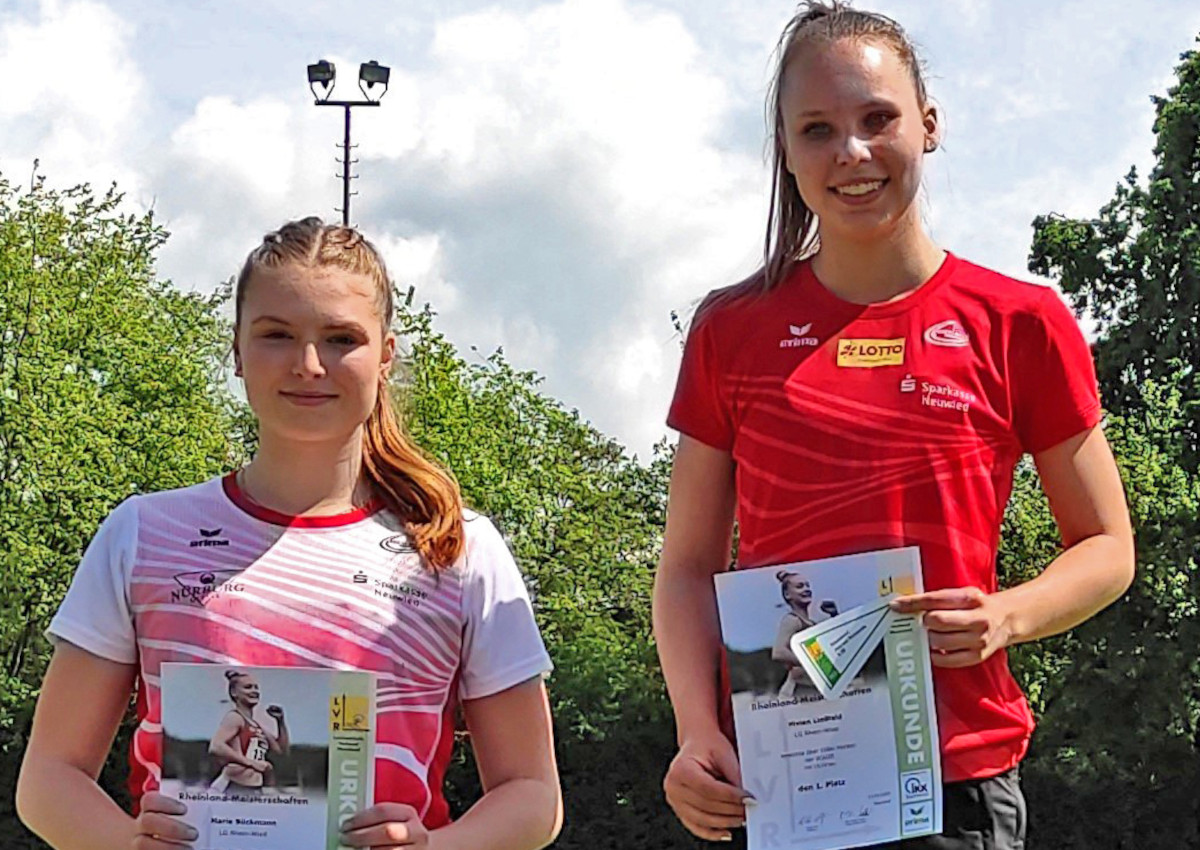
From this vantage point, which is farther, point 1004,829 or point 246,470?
point 246,470

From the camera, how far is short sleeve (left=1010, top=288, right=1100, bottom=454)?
314 cm

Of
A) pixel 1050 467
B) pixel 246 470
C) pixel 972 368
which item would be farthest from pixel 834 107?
pixel 246 470

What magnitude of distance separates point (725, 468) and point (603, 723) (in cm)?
1696

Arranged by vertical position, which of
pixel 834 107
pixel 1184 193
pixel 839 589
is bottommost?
pixel 839 589

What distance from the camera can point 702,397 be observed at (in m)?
3.30

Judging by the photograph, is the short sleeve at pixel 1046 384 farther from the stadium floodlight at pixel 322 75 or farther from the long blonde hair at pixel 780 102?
the stadium floodlight at pixel 322 75

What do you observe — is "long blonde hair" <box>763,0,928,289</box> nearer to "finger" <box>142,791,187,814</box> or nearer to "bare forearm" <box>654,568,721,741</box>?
"bare forearm" <box>654,568,721,741</box>

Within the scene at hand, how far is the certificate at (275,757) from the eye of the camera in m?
2.92

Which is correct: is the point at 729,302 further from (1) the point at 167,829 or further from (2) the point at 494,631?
(1) the point at 167,829

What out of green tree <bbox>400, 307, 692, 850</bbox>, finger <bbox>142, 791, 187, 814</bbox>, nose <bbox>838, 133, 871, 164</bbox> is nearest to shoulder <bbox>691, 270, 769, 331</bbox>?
nose <bbox>838, 133, 871, 164</bbox>

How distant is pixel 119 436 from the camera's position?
23.7 metres

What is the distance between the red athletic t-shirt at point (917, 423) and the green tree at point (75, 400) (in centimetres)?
1891

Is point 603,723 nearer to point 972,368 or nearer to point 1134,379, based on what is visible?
point 1134,379

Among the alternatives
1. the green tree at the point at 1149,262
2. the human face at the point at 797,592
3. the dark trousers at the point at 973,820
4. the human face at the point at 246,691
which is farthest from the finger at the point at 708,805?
the green tree at the point at 1149,262
